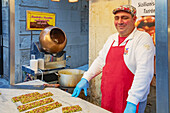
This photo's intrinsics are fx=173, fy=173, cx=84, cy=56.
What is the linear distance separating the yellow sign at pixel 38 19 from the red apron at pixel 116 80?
4.23 m

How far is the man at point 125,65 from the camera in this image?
1720 mm

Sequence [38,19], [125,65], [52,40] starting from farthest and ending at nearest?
[38,19] < [52,40] < [125,65]

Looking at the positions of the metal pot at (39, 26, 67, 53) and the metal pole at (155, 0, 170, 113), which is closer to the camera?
the metal pole at (155, 0, 170, 113)

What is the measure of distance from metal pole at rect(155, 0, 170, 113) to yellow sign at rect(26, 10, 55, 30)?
18.0 feet

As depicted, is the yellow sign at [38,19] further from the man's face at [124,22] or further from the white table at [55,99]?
the man's face at [124,22]

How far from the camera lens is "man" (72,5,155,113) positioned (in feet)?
5.64

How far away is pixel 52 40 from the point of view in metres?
3.26

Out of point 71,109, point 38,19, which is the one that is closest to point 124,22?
point 71,109

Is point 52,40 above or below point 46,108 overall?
above

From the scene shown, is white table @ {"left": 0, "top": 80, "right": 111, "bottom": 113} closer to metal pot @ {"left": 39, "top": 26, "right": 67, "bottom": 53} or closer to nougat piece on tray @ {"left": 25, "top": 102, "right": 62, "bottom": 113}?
nougat piece on tray @ {"left": 25, "top": 102, "right": 62, "bottom": 113}

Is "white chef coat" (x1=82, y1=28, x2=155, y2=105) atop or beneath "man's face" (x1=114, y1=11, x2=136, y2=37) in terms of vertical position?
beneath

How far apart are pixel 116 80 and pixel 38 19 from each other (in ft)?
15.0

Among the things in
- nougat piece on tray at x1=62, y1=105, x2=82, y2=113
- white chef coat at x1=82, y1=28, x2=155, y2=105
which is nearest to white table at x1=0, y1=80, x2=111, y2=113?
nougat piece on tray at x1=62, y1=105, x2=82, y2=113

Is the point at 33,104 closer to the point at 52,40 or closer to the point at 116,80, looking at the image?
the point at 116,80
